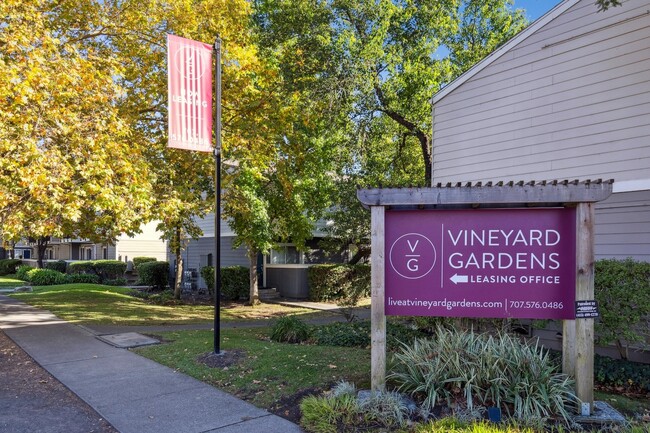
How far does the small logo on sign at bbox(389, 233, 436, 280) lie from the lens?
18.4 feet

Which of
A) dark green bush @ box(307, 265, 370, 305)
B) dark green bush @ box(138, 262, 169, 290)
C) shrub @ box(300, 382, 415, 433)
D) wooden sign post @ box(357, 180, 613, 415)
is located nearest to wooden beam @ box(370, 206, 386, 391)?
wooden sign post @ box(357, 180, 613, 415)

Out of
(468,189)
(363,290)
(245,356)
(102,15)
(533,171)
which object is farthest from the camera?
(363,290)

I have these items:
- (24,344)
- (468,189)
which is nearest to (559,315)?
(468,189)

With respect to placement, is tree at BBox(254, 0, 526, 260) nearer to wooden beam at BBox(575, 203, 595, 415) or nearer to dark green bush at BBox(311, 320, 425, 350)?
dark green bush at BBox(311, 320, 425, 350)

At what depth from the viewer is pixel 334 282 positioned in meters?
19.6

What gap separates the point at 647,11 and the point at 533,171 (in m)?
3.06

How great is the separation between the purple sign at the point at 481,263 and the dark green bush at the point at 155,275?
23.5 metres

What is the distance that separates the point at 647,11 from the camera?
7.68 m

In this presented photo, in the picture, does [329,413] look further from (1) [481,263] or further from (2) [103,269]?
(2) [103,269]

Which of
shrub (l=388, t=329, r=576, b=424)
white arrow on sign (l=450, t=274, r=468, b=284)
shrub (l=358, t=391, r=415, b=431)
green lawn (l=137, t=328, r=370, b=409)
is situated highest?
white arrow on sign (l=450, t=274, r=468, b=284)

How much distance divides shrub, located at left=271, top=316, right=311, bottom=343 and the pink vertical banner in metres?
3.83

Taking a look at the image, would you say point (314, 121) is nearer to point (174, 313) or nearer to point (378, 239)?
point (174, 313)

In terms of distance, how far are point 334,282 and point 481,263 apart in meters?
14.3

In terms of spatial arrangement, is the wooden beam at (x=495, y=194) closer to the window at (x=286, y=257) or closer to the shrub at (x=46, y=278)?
the window at (x=286, y=257)
